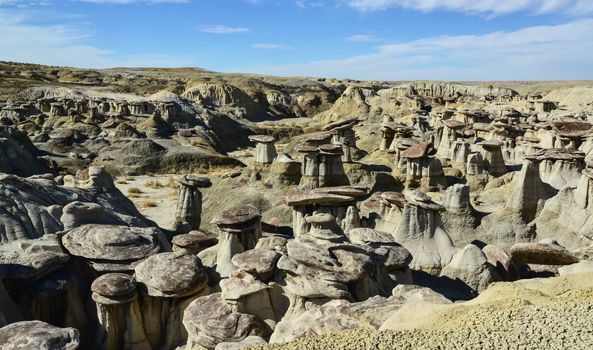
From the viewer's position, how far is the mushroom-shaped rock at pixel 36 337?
513 cm

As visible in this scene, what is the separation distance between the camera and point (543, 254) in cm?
902

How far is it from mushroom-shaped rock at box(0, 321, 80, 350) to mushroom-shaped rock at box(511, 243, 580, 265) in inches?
299

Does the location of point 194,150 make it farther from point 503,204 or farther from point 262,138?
point 503,204

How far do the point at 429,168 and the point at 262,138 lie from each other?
7.62 metres

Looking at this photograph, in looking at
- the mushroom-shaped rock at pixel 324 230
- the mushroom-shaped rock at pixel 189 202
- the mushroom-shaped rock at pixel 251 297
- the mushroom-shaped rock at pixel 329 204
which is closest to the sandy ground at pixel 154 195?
the mushroom-shaped rock at pixel 189 202

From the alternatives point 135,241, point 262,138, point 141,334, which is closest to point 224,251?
point 135,241

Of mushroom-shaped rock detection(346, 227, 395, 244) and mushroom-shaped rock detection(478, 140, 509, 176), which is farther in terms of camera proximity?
mushroom-shaped rock detection(478, 140, 509, 176)

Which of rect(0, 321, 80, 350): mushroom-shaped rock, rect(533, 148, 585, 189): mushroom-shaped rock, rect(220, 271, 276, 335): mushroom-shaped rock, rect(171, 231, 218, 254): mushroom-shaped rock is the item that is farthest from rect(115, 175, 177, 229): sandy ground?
rect(533, 148, 585, 189): mushroom-shaped rock

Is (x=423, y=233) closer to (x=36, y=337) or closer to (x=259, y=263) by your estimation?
(x=259, y=263)

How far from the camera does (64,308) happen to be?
7.22 meters

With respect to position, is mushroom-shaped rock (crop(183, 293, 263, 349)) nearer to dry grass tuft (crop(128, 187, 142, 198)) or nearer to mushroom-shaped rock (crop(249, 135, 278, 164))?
→ mushroom-shaped rock (crop(249, 135, 278, 164))

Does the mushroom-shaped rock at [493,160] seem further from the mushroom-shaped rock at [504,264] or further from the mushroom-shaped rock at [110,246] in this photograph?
the mushroom-shaped rock at [110,246]

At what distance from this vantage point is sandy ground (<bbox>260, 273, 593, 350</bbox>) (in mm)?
3779

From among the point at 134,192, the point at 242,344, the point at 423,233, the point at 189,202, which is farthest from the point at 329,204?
the point at 134,192
